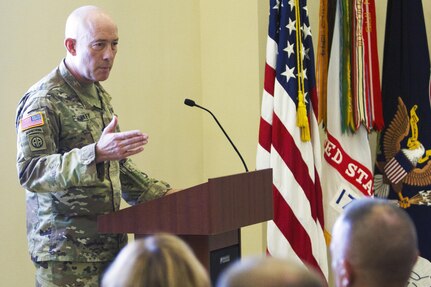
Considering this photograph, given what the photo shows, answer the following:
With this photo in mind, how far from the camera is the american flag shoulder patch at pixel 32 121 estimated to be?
3.14m

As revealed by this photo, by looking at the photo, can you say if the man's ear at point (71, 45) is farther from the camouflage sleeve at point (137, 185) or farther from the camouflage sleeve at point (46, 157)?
the camouflage sleeve at point (137, 185)

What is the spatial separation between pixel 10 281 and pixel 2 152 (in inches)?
27.2

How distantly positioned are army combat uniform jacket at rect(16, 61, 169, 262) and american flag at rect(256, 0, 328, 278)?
1.53 meters

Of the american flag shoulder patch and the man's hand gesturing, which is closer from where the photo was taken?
the man's hand gesturing

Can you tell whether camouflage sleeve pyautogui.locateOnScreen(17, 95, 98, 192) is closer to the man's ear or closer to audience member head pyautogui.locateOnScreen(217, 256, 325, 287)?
the man's ear

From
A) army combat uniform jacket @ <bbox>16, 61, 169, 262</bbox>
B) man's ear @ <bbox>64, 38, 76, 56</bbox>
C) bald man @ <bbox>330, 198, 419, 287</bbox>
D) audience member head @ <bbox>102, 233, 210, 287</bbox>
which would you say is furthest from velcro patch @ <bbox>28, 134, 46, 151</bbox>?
audience member head @ <bbox>102, 233, 210, 287</bbox>

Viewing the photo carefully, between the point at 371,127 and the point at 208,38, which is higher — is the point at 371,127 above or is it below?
below

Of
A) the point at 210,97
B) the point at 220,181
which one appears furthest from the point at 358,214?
the point at 210,97

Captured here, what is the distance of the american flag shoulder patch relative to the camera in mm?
3141

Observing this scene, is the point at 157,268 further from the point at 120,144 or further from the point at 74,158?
the point at 74,158

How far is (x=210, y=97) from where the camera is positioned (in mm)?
5676

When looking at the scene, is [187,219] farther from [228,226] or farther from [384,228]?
[384,228]

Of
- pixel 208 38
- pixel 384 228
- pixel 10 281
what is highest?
pixel 208 38

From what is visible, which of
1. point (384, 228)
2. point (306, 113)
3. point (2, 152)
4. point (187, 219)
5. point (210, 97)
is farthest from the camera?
point (210, 97)
